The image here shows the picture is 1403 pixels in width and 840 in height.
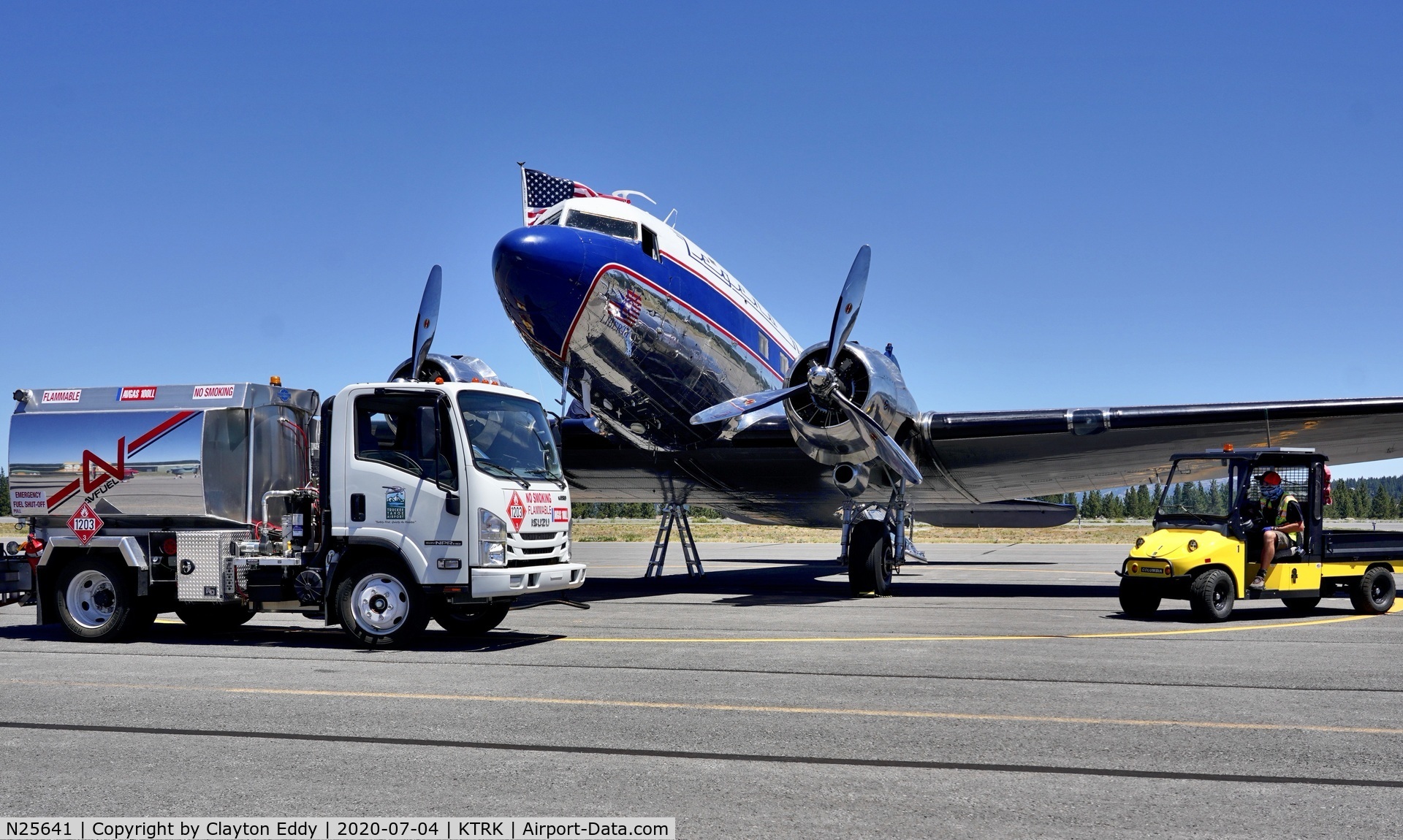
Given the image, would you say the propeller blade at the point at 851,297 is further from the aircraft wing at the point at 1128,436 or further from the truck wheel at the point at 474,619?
the truck wheel at the point at 474,619

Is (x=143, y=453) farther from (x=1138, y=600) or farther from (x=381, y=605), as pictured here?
(x=1138, y=600)

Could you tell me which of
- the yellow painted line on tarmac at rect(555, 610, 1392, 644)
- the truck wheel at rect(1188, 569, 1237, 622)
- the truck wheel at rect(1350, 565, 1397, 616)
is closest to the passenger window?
the yellow painted line on tarmac at rect(555, 610, 1392, 644)

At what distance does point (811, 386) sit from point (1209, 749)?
10.5 m

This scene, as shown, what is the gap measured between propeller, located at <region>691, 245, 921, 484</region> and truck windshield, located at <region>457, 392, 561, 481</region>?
15.9ft

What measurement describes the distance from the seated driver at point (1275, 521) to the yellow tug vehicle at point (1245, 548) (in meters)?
0.02

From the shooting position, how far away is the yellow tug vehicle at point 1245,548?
13406mm

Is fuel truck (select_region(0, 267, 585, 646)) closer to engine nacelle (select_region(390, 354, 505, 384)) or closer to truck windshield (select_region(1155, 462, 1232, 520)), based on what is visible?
engine nacelle (select_region(390, 354, 505, 384))

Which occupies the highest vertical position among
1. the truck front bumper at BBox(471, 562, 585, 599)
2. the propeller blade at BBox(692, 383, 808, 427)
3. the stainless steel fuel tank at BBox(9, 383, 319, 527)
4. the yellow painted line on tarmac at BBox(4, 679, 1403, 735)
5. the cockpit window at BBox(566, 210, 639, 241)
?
the cockpit window at BBox(566, 210, 639, 241)

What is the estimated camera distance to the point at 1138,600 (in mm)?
13953

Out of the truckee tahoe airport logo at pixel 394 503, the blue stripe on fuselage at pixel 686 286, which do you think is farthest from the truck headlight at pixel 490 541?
the blue stripe on fuselage at pixel 686 286

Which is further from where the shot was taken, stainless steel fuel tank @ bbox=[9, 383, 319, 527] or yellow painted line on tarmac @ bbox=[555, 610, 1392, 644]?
yellow painted line on tarmac @ bbox=[555, 610, 1392, 644]

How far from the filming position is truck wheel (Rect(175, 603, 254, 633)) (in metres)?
12.5

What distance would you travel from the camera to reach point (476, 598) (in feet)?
34.0

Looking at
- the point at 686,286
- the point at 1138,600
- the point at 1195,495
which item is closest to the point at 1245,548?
the point at 1195,495
